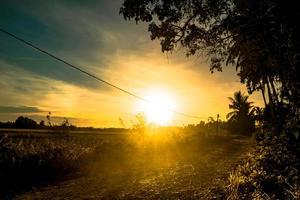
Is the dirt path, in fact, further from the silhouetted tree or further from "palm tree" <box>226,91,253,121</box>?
"palm tree" <box>226,91,253,121</box>

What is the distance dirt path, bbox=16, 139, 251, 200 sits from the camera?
8477mm

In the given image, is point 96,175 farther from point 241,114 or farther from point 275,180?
point 241,114

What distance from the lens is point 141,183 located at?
9992 millimetres

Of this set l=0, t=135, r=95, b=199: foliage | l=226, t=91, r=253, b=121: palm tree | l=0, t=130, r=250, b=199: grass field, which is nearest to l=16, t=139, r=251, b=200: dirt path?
l=0, t=130, r=250, b=199: grass field

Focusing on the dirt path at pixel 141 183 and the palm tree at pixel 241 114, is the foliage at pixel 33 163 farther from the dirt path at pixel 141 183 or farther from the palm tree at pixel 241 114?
the palm tree at pixel 241 114

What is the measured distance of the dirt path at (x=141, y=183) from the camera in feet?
27.8

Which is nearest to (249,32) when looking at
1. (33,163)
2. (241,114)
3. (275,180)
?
(275,180)

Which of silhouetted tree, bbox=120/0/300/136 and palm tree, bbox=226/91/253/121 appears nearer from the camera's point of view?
silhouetted tree, bbox=120/0/300/136

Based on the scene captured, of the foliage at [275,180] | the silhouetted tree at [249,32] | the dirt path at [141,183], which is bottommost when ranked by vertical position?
the dirt path at [141,183]

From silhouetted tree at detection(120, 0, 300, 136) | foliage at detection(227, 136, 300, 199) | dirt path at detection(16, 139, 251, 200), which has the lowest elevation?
dirt path at detection(16, 139, 251, 200)

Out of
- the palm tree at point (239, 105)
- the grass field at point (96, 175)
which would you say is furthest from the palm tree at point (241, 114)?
the grass field at point (96, 175)

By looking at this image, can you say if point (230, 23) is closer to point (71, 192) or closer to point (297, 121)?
point (297, 121)

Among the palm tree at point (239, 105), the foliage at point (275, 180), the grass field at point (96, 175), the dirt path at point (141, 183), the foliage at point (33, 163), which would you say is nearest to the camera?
the foliage at point (275, 180)

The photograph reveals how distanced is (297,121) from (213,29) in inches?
139
